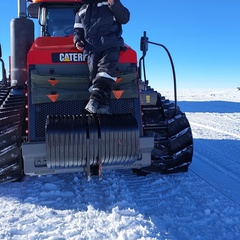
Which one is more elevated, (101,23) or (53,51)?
(101,23)

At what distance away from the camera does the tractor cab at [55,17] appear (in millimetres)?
4922

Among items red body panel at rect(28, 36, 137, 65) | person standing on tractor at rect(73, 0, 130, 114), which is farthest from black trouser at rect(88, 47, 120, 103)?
red body panel at rect(28, 36, 137, 65)

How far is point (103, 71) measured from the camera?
3.23 meters

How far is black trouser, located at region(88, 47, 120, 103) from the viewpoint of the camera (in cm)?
317

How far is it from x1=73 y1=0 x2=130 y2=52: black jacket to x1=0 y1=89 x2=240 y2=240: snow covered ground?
5.46 feet

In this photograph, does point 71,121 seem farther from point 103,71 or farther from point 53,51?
point 53,51

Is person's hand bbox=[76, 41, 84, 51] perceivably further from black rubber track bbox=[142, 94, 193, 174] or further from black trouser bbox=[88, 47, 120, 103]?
black rubber track bbox=[142, 94, 193, 174]

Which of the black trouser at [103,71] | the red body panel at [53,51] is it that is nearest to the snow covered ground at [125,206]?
the black trouser at [103,71]

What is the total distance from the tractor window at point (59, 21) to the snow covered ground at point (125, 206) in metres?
2.30

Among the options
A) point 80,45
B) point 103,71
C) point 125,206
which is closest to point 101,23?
point 80,45

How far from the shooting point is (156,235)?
2605 millimetres

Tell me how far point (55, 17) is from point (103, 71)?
7.41 ft

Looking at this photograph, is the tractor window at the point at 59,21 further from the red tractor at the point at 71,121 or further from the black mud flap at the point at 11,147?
the black mud flap at the point at 11,147

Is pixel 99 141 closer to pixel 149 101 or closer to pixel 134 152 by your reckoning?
pixel 134 152
